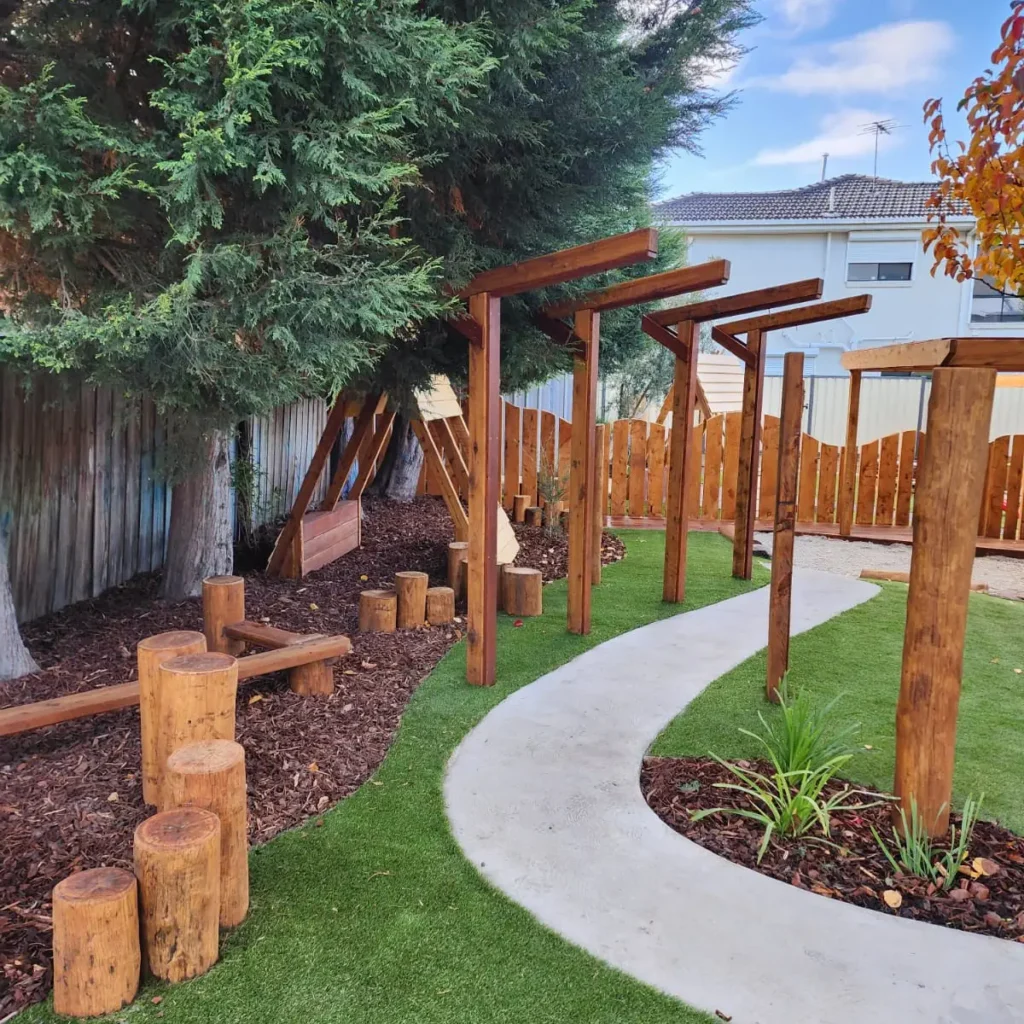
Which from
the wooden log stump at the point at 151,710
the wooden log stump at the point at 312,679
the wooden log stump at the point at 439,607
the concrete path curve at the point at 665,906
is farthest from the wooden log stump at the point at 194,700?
the wooden log stump at the point at 439,607

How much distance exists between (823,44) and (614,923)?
855 inches

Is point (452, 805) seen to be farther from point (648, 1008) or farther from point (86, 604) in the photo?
point (86, 604)

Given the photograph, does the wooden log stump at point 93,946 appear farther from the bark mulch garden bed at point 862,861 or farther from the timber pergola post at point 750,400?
the timber pergola post at point 750,400

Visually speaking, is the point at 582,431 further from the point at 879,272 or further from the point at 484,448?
the point at 879,272

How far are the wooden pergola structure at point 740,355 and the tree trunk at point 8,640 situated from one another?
4.10 metres

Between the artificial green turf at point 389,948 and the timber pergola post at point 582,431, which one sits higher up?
the timber pergola post at point 582,431

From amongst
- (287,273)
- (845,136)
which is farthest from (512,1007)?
(845,136)

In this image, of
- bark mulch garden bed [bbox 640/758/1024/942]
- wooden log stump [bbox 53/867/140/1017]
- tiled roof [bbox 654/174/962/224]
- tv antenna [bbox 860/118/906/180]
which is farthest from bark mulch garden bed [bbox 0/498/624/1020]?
tv antenna [bbox 860/118/906/180]

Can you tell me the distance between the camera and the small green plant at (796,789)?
264 cm

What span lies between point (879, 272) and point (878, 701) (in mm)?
16438

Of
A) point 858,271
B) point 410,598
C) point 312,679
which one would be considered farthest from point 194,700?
point 858,271

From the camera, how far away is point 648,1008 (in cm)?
188

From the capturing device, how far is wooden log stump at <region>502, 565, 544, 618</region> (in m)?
5.46

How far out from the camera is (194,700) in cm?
253
